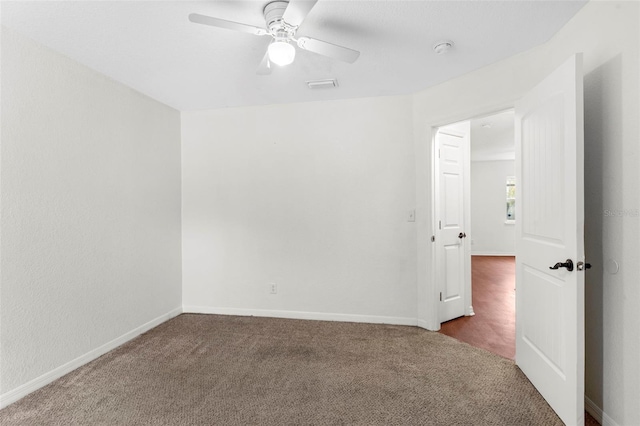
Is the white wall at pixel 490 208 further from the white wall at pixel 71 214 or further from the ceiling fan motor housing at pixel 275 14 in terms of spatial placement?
the ceiling fan motor housing at pixel 275 14

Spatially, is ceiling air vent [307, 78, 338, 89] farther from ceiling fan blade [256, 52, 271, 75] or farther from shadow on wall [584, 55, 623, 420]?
shadow on wall [584, 55, 623, 420]

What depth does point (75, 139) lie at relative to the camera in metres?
2.55

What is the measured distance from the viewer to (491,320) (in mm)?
3514

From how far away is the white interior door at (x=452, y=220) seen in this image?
11.1 feet

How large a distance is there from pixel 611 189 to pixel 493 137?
4.65 meters

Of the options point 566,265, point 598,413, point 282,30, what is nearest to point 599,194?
point 566,265

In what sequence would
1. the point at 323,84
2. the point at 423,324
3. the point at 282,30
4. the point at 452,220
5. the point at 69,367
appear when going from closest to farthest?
1. the point at 282,30
2. the point at 69,367
3. the point at 323,84
4. the point at 423,324
5. the point at 452,220

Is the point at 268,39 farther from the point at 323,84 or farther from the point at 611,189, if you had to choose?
the point at 611,189

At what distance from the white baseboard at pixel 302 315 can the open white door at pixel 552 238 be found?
4.01 feet

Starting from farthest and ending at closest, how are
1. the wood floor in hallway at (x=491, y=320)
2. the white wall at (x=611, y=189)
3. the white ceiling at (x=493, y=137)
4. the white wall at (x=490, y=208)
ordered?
the white wall at (x=490, y=208) → the white ceiling at (x=493, y=137) → the wood floor in hallway at (x=491, y=320) → the white wall at (x=611, y=189)

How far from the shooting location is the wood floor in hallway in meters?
2.93

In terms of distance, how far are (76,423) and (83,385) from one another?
0.47 metres

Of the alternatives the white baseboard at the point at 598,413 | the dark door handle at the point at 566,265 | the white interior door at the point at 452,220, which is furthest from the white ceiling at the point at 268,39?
the white baseboard at the point at 598,413

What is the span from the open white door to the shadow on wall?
20cm
